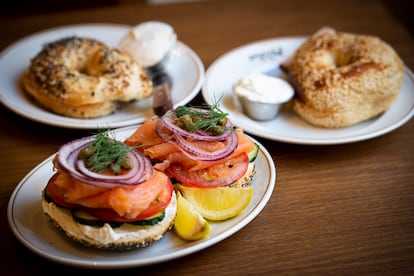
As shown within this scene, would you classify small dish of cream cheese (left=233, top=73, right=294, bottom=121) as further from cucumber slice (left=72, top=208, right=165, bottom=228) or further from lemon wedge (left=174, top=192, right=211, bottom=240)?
cucumber slice (left=72, top=208, right=165, bottom=228)

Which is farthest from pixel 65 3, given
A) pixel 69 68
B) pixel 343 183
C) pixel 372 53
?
pixel 343 183

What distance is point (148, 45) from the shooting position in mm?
2605

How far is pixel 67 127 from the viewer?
216 cm

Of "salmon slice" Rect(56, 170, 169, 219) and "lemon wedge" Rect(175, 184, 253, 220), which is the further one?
"lemon wedge" Rect(175, 184, 253, 220)

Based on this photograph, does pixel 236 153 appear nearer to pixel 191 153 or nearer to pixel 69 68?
pixel 191 153

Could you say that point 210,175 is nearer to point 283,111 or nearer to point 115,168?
point 115,168

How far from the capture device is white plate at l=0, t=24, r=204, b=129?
222cm

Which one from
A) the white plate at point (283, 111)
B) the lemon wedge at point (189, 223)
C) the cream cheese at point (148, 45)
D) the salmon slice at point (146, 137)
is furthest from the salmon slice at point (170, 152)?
the cream cheese at point (148, 45)

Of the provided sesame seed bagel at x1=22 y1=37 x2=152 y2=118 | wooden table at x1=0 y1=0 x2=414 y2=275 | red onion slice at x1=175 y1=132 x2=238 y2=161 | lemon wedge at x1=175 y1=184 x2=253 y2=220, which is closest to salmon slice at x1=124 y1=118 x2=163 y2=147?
red onion slice at x1=175 y1=132 x2=238 y2=161

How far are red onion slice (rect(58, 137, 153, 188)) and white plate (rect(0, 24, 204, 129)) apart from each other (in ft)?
1.87

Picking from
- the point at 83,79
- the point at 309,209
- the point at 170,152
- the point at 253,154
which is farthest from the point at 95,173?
the point at 83,79

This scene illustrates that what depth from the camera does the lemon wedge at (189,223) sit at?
61.6 inches

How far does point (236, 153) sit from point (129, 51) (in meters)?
1.12

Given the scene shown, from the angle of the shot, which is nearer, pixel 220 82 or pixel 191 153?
pixel 191 153
